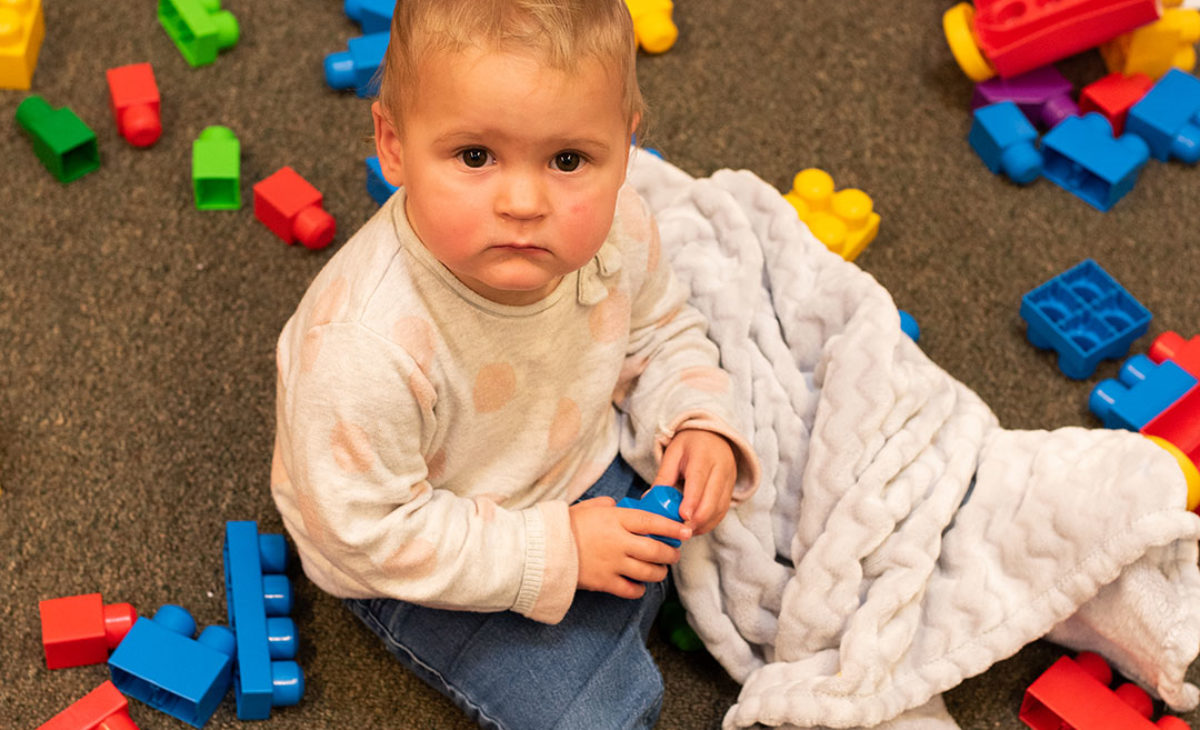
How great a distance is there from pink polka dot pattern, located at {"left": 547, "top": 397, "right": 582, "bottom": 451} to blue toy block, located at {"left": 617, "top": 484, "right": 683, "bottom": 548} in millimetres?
71

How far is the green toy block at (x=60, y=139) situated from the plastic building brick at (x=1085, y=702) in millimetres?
1027

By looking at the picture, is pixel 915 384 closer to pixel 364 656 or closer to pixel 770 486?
pixel 770 486

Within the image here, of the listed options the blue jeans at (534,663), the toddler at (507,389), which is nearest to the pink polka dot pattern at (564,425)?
the toddler at (507,389)

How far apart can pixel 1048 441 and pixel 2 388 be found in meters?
0.91

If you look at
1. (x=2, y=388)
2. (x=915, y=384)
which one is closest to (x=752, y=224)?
(x=915, y=384)

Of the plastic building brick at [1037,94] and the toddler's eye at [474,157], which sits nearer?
the toddler's eye at [474,157]

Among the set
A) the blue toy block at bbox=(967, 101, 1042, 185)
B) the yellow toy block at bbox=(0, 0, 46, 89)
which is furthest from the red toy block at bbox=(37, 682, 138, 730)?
the blue toy block at bbox=(967, 101, 1042, 185)

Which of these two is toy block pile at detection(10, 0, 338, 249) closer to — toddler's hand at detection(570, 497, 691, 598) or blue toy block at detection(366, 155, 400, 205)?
blue toy block at detection(366, 155, 400, 205)

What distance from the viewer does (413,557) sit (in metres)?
0.91

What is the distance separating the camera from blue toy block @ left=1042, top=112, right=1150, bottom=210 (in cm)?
141

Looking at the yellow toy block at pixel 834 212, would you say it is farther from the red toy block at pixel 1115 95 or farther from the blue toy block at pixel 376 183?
the blue toy block at pixel 376 183

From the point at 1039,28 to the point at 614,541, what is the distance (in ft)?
2.68

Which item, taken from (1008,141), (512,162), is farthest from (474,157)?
(1008,141)

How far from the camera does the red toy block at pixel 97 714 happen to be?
0.98 meters
